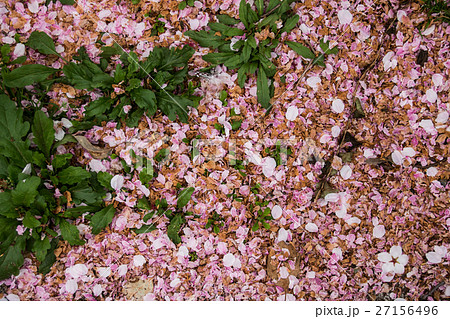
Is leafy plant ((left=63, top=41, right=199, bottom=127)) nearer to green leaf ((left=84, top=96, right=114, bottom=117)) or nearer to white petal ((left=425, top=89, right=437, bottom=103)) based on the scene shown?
green leaf ((left=84, top=96, right=114, bottom=117))

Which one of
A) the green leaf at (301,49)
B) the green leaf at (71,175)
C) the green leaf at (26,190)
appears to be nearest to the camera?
the green leaf at (26,190)

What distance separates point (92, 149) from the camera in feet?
5.29

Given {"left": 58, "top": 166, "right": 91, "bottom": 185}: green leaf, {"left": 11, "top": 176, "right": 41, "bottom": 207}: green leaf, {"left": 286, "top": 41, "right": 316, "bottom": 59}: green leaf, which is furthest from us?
{"left": 286, "top": 41, "right": 316, "bottom": 59}: green leaf

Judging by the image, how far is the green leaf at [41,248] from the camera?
1537 millimetres

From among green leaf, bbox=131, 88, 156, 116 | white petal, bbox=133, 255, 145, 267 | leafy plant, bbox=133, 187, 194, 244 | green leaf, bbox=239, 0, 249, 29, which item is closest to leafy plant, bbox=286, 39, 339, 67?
green leaf, bbox=239, 0, 249, 29

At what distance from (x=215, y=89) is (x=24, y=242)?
1313 millimetres

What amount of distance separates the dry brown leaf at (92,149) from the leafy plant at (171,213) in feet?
1.10

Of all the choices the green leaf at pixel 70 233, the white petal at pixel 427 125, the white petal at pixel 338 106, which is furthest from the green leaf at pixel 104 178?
the white petal at pixel 427 125

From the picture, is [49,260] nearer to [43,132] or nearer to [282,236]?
[43,132]

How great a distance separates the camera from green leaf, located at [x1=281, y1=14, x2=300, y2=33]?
5.28ft

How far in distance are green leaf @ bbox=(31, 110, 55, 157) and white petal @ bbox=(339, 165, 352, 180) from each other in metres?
1.62

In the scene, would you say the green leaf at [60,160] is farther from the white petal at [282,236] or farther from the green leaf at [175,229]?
the white petal at [282,236]

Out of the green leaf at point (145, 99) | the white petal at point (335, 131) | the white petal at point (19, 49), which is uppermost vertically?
the white petal at point (19, 49)

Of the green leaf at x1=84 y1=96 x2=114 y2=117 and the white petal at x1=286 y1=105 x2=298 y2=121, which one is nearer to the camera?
the green leaf at x1=84 y1=96 x2=114 y2=117
